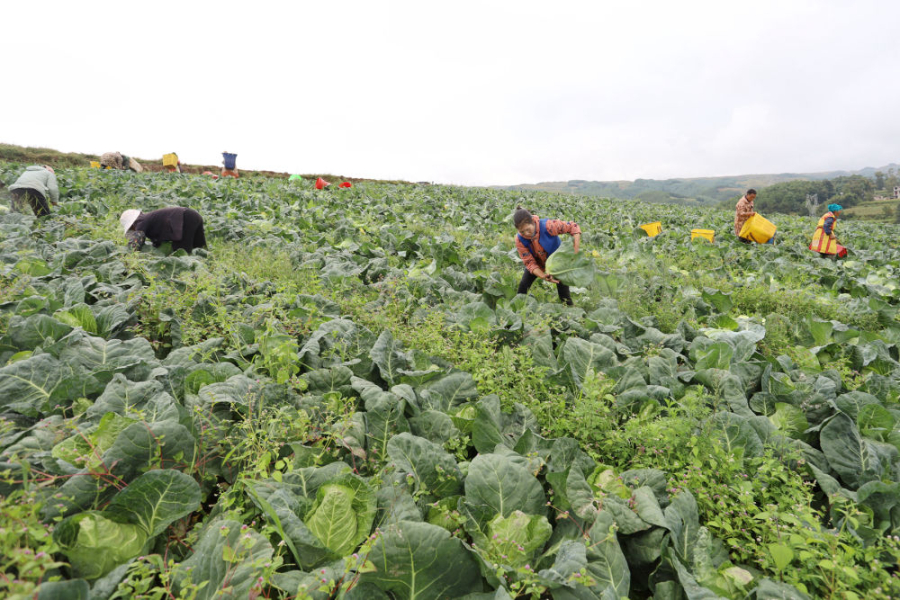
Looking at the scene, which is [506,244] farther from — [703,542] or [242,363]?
[703,542]

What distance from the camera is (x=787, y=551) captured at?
180 centimetres

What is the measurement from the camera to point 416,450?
2389 millimetres

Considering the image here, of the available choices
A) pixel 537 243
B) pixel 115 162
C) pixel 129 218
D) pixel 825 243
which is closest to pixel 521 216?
pixel 537 243

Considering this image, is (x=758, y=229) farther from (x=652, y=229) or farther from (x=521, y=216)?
(x=521, y=216)

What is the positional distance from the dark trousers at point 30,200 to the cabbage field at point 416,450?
4.42m

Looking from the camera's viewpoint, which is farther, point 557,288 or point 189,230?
point 189,230

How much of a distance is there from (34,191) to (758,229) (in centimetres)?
1815

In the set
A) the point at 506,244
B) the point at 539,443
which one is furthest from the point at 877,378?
the point at 506,244

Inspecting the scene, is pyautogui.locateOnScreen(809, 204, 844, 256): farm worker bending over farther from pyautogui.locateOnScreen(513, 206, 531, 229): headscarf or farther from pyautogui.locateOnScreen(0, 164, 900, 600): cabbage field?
pyautogui.locateOnScreen(513, 206, 531, 229): headscarf

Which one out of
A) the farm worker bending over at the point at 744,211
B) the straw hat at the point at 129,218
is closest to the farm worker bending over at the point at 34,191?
the straw hat at the point at 129,218

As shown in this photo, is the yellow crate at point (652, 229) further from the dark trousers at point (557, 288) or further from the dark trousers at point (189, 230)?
the dark trousers at point (189, 230)

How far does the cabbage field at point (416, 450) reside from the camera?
68.1 inches

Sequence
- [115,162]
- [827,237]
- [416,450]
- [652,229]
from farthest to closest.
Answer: [115,162] → [652,229] → [827,237] → [416,450]

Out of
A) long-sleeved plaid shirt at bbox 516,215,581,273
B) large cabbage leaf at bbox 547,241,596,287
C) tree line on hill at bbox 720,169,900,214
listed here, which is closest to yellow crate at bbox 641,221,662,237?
long-sleeved plaid shirt at bbox 516,215,581,273
